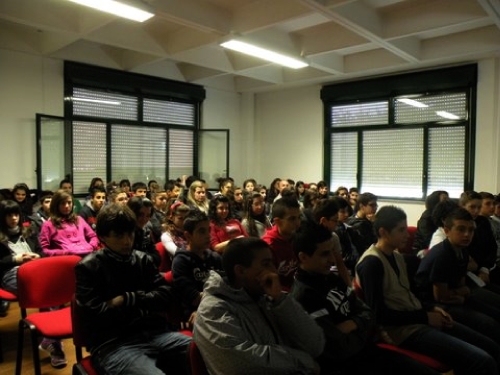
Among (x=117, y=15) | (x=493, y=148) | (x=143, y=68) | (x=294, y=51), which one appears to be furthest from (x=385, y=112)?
(x=117, y=15)

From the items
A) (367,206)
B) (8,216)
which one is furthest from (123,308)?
(367,206)

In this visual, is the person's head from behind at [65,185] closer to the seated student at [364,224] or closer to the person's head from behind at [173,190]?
the person's head from behind at [173,190]

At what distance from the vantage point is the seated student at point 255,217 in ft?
12.9

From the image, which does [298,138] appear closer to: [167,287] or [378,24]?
[378,24]

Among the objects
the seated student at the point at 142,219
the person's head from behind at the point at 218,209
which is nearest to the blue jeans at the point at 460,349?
the seated student at the point at 142,219

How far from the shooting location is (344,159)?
848cm

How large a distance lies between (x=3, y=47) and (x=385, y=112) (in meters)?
6.60

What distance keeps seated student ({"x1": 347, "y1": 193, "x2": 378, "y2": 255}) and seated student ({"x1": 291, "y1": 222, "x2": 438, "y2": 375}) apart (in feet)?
6.02

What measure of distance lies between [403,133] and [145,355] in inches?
275

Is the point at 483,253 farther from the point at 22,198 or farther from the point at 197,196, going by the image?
the point at 22,198

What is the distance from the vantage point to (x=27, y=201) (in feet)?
17.9

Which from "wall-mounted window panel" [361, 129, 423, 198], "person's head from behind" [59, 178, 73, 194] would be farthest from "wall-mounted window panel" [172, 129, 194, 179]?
"wall-mounted window panel" [361, 129, 423, 198]

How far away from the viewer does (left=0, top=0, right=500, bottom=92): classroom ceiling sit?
4.82m

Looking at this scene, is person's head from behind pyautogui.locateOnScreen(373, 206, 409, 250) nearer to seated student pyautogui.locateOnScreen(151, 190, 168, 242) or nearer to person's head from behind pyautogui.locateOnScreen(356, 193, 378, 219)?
person's head from behind pyautogui.locateOnScreen(356, 193, 378, 219)
